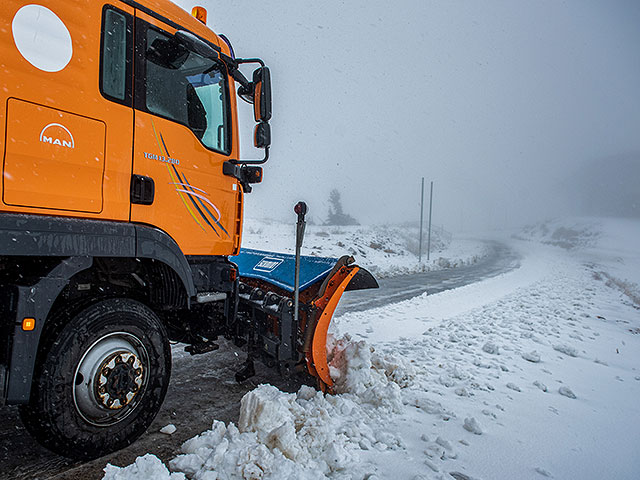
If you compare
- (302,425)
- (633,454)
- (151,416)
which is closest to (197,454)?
(151,416)

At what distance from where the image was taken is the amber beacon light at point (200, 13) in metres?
3.28

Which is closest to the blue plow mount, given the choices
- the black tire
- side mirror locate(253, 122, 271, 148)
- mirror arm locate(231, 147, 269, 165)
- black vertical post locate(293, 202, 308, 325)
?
black vertical post locate(293, 202, 308, 325)

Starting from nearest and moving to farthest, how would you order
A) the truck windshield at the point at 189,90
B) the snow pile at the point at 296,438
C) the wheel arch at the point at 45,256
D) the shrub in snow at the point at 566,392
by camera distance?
1. the wheel arch at the point at 45,256
2. the snow pile at the point at 296,438
3. the truck windshield at the point at 189,90
4. the shrub in snow at the point at 566,392

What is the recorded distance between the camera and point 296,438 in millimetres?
2445

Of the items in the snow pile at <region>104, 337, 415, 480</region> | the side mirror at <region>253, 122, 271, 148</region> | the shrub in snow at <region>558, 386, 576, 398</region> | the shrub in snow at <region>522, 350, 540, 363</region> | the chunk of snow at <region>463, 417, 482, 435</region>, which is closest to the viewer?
the snow pile at <region>104, 337, 415, 480</region>

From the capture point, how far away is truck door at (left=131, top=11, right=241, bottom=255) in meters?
2.53

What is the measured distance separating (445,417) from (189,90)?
133 inches

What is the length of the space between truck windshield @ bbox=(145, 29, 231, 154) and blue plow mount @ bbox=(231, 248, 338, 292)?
1447 millimetres

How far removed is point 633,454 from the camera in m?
2.71

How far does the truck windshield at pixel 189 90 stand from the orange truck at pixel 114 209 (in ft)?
0.04

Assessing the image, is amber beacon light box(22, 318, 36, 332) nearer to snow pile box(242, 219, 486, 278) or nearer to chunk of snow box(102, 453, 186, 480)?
chunk of snow box(102, 453, 186, 480)

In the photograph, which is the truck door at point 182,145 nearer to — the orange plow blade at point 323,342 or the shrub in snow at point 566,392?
the orange plow blade at point 323,342

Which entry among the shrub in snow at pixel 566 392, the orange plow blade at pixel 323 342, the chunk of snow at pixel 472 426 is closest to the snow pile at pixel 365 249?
the shrub in snow at pixel 566 392

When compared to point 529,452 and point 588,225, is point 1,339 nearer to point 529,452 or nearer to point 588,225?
point 529,452
